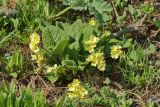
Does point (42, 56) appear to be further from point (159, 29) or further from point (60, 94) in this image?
point (159, 29)

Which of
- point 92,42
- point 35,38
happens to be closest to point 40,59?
point 35,38

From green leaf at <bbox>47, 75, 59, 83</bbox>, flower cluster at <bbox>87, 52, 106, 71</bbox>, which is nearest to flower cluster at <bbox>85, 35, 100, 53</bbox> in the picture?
flower cluster at <bbox>87, 52, 106, 71</bbox>

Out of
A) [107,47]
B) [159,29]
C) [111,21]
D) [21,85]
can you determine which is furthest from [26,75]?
[159,29]

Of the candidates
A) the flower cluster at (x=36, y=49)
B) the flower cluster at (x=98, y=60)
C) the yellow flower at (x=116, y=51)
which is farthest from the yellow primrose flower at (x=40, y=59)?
the yellow flower at (x=116, y=51)

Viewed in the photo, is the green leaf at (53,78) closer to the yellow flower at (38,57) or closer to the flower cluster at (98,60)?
the yellow flower at (38,57)

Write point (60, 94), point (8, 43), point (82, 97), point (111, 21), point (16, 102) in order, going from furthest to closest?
point (111, 21) < point (8, 43) < point (60, 94) < point (82, 97) < point (16, 102)

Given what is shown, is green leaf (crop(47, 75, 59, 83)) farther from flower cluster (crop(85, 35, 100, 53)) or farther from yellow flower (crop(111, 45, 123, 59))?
yellow flower (crop(111, 45, 123, 59))
